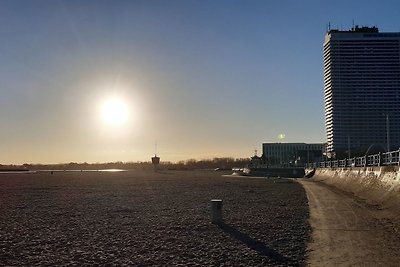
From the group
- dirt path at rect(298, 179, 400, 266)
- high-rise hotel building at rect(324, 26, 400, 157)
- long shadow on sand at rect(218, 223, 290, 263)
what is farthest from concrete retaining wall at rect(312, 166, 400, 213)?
high-rise hotel building at rect(324, 26, 400, 157)

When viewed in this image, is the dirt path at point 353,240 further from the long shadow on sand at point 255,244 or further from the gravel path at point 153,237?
the long shadow on sand at point 255,244

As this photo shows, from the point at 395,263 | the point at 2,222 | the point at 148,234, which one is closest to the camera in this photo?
the point at 395,263

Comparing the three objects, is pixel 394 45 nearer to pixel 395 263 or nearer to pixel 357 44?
pixel 357 44

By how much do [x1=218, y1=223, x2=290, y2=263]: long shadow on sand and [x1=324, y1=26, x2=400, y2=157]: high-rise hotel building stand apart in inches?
5849

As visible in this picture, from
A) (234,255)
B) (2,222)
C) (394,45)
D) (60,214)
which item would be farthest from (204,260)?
(394,45)

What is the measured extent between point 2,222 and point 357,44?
165 meters

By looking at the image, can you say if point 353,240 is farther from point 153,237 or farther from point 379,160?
point 379,160

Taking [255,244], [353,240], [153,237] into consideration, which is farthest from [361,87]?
[255,244]

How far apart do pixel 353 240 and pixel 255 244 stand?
10.2 feet

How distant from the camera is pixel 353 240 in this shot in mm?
15602

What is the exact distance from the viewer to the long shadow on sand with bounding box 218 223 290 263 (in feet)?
43.7

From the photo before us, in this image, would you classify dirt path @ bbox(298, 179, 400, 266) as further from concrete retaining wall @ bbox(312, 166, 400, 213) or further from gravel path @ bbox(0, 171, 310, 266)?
concrete retaining wall @ bbox(312, 166, 400, 213)

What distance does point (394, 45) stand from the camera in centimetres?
16188

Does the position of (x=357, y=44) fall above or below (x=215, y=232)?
above
